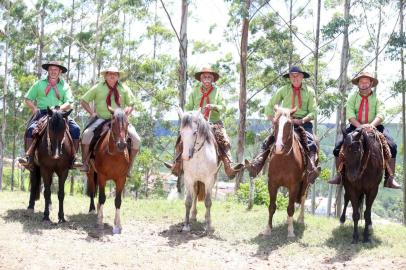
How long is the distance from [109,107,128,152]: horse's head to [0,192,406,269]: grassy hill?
1706 millimetres

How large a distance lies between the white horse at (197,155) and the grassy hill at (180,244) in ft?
2.70

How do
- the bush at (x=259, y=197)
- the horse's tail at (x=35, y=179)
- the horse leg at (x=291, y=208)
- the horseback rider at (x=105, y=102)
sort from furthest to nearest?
the bush at (x=259, y=197)
the horse's tail at (x=35, y=179)
the horseback rider at (x=105, y=102)
the horse leg at (x=291, y=208)

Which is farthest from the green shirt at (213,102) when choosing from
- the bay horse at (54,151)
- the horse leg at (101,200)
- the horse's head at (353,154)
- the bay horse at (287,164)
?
the horse's head at (353,154)

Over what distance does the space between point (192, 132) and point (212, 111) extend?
1571 millimetres

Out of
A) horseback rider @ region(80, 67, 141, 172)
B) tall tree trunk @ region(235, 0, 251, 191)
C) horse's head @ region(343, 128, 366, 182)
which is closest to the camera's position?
horse's head @ region(343, 128, 366, 182)

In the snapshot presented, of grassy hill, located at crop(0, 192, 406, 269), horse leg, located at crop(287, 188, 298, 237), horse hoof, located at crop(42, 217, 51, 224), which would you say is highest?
horse leg, located at crop(287, 188, 298, 237)

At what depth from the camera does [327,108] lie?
18531 mm

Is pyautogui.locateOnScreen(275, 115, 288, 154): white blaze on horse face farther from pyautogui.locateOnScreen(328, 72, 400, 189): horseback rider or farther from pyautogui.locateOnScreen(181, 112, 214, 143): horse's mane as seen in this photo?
pyautogui.locateOnScreen(328, 72, 400, 189): horseback rider

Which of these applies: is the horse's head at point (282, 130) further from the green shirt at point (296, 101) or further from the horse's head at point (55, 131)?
the horse's head at point (55, 131)

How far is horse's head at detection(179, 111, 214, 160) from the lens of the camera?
8.41 metres

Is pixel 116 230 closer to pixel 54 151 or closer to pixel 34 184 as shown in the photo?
pixel 54 151

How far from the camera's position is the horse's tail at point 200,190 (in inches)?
391

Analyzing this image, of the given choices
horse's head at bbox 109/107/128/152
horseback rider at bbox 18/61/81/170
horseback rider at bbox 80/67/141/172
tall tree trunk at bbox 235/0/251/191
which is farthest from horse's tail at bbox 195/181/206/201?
tall tree trunk at bbox 235/0/251/191

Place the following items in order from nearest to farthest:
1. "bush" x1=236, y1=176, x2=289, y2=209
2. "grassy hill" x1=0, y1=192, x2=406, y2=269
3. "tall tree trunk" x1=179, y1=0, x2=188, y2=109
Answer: "grassy hill" x1=0, y1=192, x2=406, y2=269
"bush" x1=236, y1=176, x2=289, y2=209
"tall tree trunk" x1=179, y1=0, x2=188, y2=109
